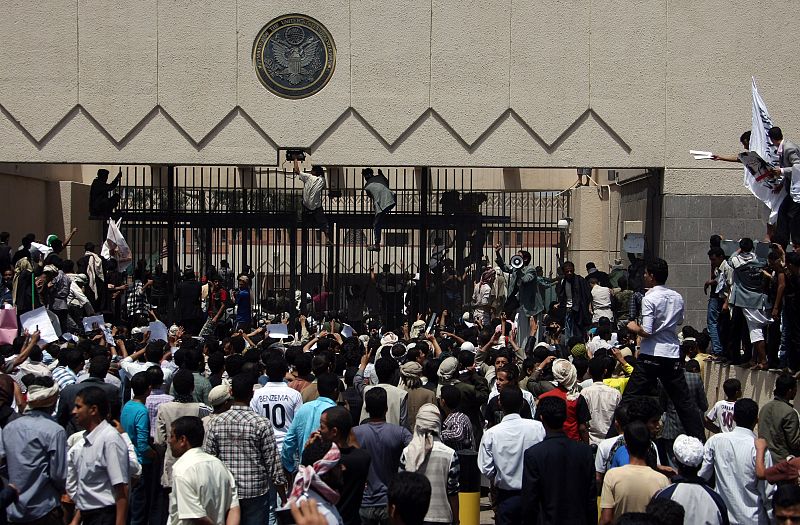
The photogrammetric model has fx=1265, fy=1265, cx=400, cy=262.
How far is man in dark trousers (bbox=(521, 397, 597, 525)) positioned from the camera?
7777 millimetres

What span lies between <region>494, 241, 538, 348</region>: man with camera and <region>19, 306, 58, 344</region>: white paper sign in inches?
273

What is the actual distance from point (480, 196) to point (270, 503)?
43.1 feet

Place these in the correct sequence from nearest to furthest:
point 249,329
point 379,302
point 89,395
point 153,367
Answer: point 89,395, point 153,367, point 249,329, point 379,302

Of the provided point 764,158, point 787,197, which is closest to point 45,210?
point 764,158

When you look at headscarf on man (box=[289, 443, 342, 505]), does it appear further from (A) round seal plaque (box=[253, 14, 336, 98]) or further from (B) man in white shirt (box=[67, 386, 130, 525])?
(A) round seal plaque (box=[253, 14, 336, 98])

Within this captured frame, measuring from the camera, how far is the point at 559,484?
7.77 m

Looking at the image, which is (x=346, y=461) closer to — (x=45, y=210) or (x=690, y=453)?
(x=690, y=453)

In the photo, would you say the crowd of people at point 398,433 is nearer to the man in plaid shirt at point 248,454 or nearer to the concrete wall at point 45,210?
the man in plaid shirt at point 248,454

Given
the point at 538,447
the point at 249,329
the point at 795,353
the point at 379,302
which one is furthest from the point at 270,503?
the point at 379,302

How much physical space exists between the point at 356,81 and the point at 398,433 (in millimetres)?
12586

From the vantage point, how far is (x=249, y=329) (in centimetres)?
1958

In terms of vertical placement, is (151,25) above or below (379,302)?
above

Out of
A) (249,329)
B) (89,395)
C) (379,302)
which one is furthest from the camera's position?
(379,302)

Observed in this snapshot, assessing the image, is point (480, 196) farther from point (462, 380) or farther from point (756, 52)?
point (462, 380)
